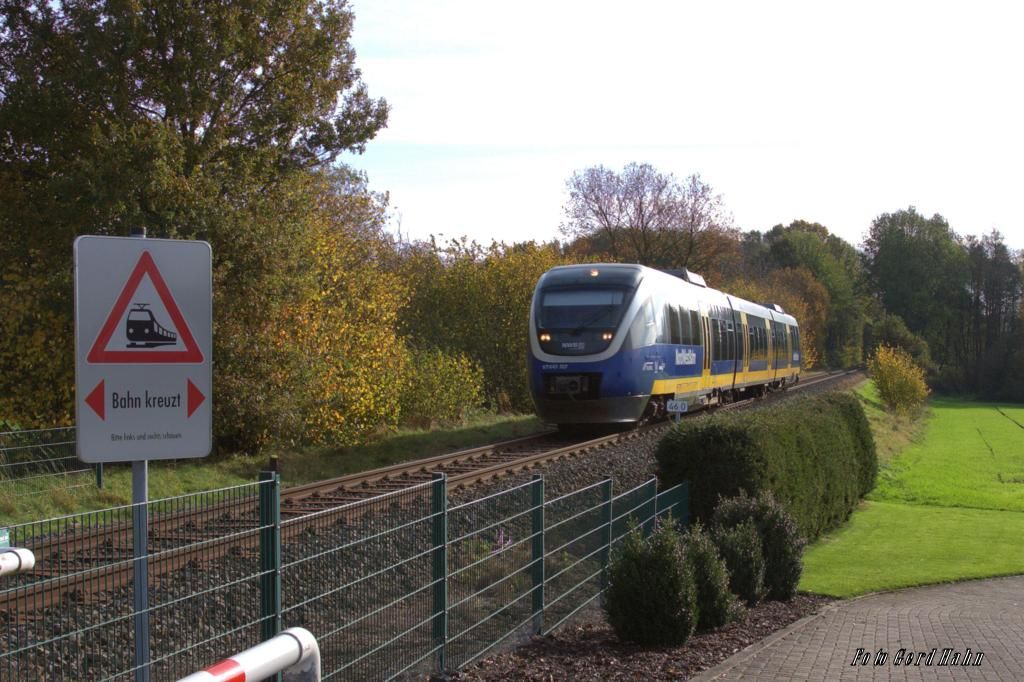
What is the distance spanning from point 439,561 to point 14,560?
335 centimetres

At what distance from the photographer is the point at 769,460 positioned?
43.3ft

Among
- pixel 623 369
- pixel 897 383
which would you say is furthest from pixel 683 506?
pixel 897 383

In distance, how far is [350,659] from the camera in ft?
19.2

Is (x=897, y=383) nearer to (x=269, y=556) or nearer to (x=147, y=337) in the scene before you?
(x=269, y=556)

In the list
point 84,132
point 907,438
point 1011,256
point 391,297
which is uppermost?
point 1011,256

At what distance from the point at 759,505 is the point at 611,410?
9.34 m

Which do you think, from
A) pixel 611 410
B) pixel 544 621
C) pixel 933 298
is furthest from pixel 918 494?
pixel 933 298

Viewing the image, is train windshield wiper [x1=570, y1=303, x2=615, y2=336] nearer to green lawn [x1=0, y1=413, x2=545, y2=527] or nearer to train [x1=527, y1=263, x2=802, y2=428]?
train [x1=527, y1=263, x2=802, y2=428]

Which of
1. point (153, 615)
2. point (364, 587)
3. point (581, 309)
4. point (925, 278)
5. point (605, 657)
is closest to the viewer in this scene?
point (153, 615)

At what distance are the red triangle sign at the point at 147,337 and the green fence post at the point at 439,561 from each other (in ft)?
8.74

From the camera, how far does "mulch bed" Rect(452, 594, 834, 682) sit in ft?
23.9

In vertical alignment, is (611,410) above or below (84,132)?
below

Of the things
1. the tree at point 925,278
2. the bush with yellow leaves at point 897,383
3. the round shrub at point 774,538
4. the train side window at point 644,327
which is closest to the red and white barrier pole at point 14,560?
the round shrub at point 774,538

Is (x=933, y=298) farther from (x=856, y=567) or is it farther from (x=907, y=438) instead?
(x=856, y=567)
